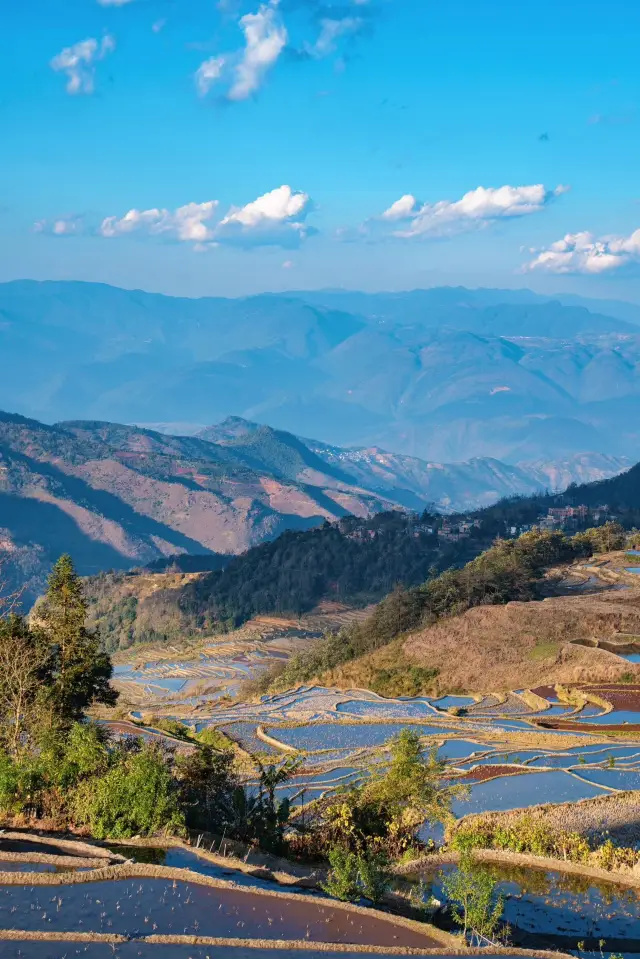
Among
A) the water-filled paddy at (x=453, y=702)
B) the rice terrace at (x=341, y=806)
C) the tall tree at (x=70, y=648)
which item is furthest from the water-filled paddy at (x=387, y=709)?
the tall tree at (x=70, y=648)

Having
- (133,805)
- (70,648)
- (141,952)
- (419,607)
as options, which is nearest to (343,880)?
(141,952)

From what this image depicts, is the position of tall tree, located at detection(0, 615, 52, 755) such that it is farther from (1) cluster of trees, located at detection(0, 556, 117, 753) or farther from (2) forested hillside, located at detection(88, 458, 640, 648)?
(2) forested hillside, located at detection(88, 458, 640, 648)

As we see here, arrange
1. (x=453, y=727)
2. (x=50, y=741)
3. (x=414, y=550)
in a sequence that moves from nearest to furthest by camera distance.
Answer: (x=50, y=741)
(x=453, y=727)
(x=414, y=550)

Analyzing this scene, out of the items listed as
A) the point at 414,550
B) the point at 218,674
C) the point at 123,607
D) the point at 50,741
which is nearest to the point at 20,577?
the point at 123,607

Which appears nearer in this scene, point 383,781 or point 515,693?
point 383,781

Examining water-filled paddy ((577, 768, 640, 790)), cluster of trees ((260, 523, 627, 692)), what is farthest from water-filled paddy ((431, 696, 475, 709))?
water-filled paddy ((577, 768, 640, 790))

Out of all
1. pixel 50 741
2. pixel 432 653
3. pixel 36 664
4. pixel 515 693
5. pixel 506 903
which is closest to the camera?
pixel 506 903

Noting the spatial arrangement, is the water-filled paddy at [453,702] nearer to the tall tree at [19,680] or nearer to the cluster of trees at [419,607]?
the cluster of trees at [419,607]

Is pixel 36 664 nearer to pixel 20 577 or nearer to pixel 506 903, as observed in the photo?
pixel 506 903
